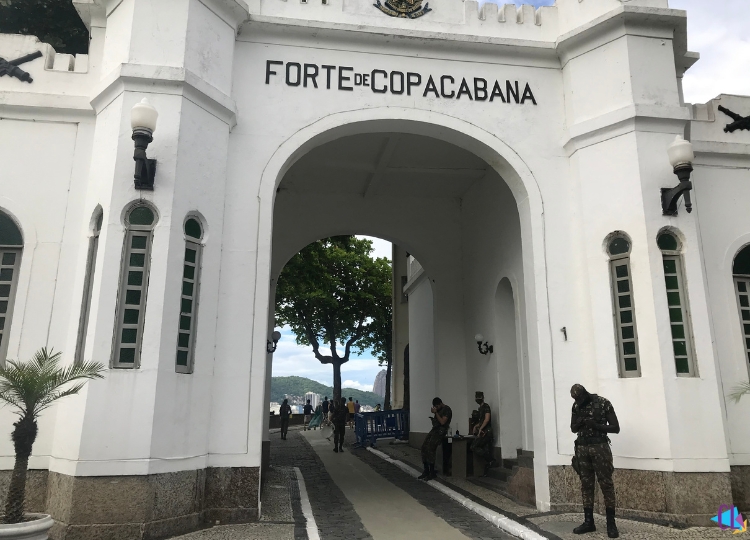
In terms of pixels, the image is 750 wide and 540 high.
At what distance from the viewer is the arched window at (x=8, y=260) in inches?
285

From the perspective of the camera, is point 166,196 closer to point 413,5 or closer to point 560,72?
point 413,5

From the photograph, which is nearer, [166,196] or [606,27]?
[166,196]

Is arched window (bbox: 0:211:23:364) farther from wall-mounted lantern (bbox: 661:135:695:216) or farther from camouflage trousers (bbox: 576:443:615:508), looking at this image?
wall-mounted lantern (bbox: 661:135:695:216)

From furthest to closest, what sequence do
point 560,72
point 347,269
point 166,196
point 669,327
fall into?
point 347,269 → point 560,72 → point 669,327 → point 166,196

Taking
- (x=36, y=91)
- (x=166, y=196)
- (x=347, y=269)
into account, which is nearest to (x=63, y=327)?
(x=166, y=196)

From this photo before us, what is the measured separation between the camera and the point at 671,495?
6.82 m

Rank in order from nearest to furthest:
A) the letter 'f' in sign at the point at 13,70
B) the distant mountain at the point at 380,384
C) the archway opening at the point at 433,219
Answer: the letter 'f' in sign at the point at 13,70 < the archway opening at the point at 433,219 < the distant mountain at the point at 380,384

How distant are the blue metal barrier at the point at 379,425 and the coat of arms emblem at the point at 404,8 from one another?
10751mm

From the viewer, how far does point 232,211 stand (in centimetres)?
763

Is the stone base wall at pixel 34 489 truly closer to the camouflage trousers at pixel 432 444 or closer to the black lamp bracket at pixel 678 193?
the camouflage trousers at pixel 432 444

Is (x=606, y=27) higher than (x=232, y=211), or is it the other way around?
(x=606, y=27)

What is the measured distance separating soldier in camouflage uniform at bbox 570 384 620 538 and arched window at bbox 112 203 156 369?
195 inches

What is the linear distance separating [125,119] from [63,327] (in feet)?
8.78

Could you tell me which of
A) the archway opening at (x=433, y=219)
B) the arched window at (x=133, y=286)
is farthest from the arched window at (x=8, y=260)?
the archway opening at (x=433, y=219)
